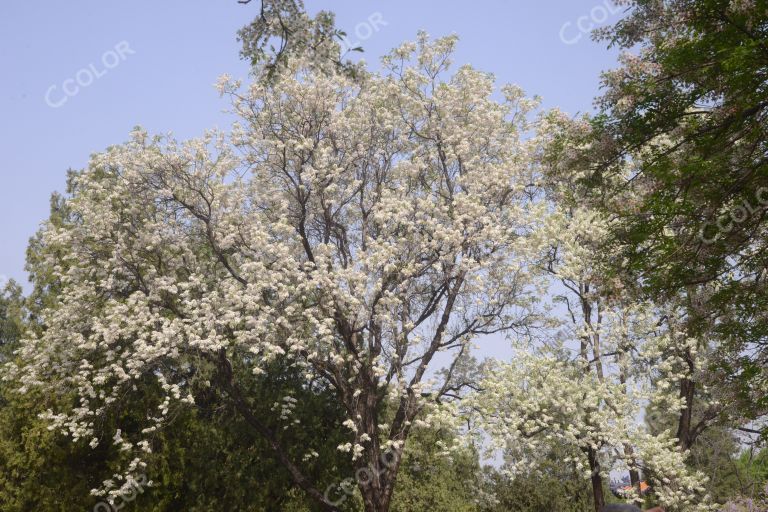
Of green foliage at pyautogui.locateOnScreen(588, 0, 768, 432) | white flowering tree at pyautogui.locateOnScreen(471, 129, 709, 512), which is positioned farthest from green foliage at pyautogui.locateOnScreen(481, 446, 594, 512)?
green foliage at pyautogui.locateOnScreen(588, 0, 768, 432)

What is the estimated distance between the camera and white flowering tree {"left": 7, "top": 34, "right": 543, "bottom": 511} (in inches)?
725

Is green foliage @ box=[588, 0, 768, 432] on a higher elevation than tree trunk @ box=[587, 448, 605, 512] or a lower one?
higher

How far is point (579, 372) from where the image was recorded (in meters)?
21.0

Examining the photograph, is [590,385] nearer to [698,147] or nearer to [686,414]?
[686,414]

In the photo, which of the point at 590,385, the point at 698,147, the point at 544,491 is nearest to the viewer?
the point at 698,147

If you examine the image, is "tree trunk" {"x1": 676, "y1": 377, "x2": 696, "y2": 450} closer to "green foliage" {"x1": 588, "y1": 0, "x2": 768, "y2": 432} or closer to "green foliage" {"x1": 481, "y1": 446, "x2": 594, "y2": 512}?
"green foliage" {"x1": 481, "y1": 446, "x2": 594, "y2": 512}

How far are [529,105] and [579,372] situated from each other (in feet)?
30.3

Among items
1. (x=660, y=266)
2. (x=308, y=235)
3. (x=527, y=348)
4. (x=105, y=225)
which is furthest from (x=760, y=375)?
(x=105, y=225)

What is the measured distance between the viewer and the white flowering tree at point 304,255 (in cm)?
1842

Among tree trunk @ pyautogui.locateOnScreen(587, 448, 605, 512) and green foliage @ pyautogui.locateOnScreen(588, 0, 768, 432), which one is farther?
tree trunk @ pyautogui.locateOnScreen(587, 448, 605, 512)

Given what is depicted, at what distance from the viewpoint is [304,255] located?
2158 cm

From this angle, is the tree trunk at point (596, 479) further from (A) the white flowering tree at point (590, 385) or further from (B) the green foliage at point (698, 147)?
(B) the green foliage at point (698, 147)

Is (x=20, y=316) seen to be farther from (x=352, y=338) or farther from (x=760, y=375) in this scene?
(x=760, y=375)

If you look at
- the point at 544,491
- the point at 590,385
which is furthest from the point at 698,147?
the point at 544,491
